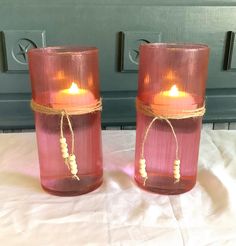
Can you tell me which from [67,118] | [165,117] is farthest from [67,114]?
[165,117]

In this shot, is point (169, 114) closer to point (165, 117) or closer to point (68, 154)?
point (165, 117)

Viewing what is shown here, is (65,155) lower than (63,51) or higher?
lower

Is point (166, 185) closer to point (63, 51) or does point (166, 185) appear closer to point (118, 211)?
point (118, 211)

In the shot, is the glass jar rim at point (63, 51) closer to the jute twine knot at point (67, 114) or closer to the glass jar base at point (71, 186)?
the jute twine knot at point (67, 114)

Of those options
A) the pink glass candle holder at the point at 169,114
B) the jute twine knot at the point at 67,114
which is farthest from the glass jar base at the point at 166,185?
the jute twine knot at the point at 67,114

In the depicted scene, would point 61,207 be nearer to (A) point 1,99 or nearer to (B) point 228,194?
(B) point 228,194

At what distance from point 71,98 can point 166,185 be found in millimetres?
172

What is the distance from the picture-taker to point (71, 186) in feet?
1.48

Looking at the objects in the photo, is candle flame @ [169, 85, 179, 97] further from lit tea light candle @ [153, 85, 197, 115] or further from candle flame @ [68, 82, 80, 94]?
candle flame @ [68, 82, 80, 94]

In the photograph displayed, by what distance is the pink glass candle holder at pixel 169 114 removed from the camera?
1.38 ft

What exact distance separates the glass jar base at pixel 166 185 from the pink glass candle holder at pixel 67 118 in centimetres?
7

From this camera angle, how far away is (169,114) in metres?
0.42

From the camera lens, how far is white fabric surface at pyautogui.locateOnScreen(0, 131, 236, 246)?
0.36m

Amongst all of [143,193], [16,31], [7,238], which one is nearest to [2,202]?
[7,238]
